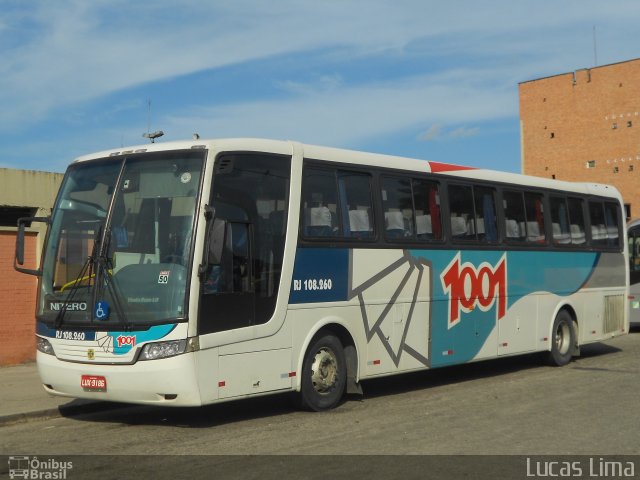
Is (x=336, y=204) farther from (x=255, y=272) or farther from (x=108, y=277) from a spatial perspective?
(x=108, y=277)

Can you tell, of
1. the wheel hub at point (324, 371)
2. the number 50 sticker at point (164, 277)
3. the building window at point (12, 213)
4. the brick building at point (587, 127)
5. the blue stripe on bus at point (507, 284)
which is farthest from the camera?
the brick building at point (587, 127)

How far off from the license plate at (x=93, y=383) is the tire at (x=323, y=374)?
2.46 m

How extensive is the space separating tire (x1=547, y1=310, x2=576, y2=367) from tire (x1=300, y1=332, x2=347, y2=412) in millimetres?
Answer: 6299

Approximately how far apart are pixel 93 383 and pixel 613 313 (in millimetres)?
12165

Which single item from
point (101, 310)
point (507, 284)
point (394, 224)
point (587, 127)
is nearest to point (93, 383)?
point (101, 310)

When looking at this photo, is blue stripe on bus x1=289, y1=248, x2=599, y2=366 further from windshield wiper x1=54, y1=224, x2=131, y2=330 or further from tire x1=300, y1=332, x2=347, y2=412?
windshield wiper x1=54, y1=224, x2=131, y2=330

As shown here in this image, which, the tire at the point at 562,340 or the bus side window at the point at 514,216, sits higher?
the bus side window at the point at 514,216

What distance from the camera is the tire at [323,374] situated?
10.6 metres

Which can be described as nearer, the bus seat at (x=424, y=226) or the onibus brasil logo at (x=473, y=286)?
the bus seat at (x=424, y=226)

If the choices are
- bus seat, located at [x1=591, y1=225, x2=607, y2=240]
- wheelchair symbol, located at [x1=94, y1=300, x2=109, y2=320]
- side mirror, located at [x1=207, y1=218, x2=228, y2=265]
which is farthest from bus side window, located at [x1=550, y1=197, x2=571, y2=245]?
wheelchair symbol, located at [x1=94, y1=300, x2=109, y2=320]

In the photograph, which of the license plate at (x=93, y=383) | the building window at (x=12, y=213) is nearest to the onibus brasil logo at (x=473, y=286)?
the license plate at (x=93, y=383)

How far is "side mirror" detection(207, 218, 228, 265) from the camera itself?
30.6ft

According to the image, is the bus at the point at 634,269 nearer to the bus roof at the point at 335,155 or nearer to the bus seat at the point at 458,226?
the bus roof at the point at 335,155

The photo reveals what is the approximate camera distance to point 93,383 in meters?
9.38
